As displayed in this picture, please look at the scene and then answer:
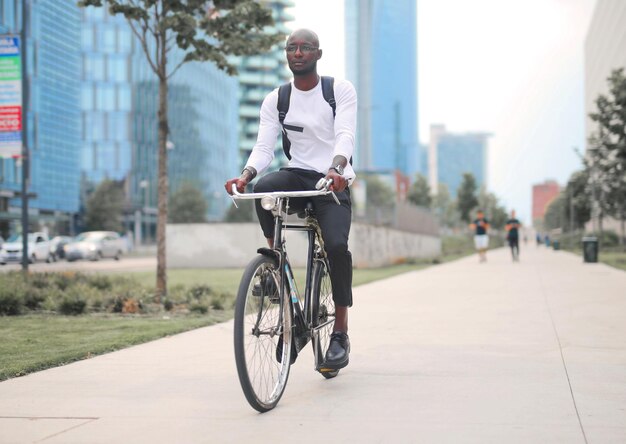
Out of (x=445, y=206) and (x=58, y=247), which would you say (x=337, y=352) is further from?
(x=445, y=206)

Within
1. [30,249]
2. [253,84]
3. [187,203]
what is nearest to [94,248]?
[30,249]

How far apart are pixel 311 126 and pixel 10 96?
9.46 m

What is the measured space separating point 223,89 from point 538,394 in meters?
99.4

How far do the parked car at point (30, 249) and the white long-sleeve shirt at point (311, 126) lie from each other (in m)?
31.1

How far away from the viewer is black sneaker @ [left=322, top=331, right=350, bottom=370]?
15.9 feet

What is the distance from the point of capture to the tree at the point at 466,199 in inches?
3524

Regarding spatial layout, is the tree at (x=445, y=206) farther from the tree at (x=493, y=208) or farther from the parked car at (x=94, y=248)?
the parked car at (x=94, y=248)

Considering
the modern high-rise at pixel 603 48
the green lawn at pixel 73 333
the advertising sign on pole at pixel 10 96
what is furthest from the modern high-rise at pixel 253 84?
the green lawn at pixel 73 333

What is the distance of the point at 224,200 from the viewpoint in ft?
340

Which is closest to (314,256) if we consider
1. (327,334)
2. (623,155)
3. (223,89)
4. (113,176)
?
(327,334)

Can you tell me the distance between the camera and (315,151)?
4910mm

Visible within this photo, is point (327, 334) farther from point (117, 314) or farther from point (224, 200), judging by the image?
point (224, 200)

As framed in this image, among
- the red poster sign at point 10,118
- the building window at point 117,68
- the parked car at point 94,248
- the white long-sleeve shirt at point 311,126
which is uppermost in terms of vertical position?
the building window at point 117,68

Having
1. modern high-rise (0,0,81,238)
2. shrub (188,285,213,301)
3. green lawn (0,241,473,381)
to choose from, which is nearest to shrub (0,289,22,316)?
green lawn (0,241,473,381)
